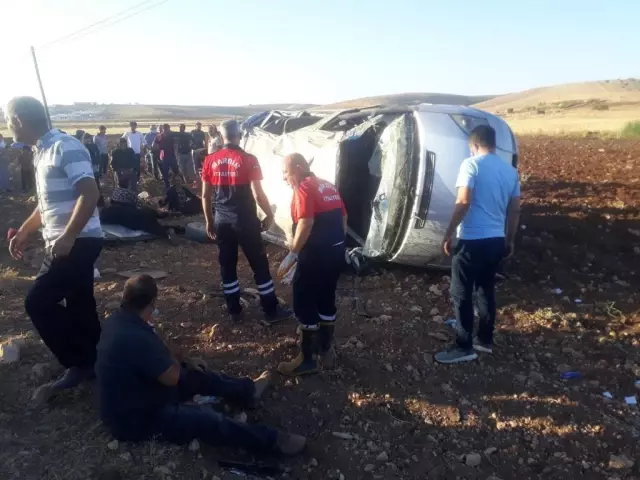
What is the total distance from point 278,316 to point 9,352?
221cm

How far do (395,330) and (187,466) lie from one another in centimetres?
236

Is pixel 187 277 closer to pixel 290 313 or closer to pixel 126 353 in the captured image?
pixel 290 313

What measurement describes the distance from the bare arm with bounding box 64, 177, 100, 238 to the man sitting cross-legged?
580 mm

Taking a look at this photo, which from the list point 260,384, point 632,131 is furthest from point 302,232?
point 632,131

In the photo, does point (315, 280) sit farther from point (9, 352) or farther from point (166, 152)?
point (166, 152)

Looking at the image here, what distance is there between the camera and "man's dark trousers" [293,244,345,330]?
4.03m

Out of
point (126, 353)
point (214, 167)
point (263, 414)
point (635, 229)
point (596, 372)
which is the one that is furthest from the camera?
point (635, 229)

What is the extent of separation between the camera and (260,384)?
153 inches

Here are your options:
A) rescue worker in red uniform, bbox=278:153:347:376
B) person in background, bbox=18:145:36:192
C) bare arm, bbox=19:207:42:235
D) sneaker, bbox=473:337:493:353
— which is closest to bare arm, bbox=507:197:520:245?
sneaker, bbox=473:337:493:353

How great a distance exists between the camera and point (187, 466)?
314 cm

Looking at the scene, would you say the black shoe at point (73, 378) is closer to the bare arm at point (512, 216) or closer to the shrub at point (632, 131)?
the bare arm at point (512, 216)

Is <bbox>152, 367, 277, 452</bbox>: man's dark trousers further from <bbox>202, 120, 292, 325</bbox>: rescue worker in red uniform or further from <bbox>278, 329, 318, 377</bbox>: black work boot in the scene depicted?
<bbox>202, 120, 292, 325</bbox>: rescue worker in red uniform

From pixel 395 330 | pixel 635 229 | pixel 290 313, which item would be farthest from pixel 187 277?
pixel 635 229

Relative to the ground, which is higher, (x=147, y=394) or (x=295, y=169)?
(x=295, y=169)
